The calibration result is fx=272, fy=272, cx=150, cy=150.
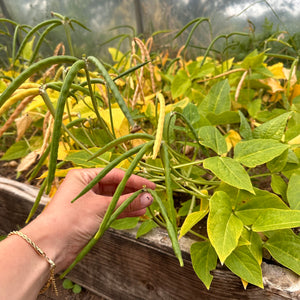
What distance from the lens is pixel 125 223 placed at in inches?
22.8

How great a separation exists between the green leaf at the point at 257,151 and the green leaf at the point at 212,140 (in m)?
0.03

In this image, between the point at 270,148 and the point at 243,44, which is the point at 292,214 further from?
the point at 243,44

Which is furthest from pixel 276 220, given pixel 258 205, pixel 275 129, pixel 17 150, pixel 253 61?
pixel 17 150

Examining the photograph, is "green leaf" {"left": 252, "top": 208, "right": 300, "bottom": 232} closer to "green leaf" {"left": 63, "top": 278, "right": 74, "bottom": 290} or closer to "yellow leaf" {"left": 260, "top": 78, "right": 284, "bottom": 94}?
"yellow leaf" {"left": 260, "top": 78, "right": 284, "bottom": 94}

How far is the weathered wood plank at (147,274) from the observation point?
1.53 ft

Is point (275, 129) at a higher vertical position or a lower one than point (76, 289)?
higher

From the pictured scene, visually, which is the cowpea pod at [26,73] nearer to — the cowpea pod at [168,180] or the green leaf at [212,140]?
the cowpea pod at [168,180]

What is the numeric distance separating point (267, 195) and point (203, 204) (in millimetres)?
113

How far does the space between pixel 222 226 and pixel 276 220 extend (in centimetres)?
8

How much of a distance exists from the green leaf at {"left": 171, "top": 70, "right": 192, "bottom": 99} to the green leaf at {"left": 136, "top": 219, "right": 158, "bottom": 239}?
1.40 feet

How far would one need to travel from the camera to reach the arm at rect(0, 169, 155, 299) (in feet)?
1.29

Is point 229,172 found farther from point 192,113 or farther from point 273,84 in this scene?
point 273,84

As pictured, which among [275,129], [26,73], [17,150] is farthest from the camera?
[17,150]

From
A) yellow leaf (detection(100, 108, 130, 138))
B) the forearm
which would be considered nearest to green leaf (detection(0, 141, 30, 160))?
yellow leaf (detection(100, 108, 130, 138))
